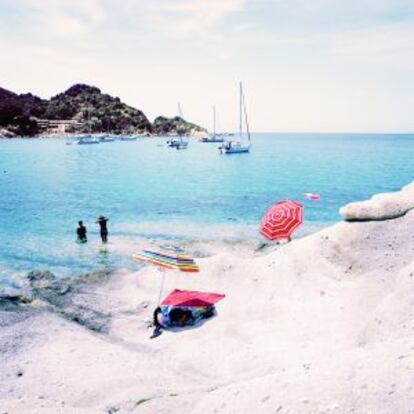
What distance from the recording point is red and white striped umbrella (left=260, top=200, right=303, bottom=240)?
18.5 metres

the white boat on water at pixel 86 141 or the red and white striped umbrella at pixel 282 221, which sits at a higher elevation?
the white boat on water at pixel 86 141

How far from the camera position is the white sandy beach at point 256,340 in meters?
8.17

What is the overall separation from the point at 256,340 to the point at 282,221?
6.08m

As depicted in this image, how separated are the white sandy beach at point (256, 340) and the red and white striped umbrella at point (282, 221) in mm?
883

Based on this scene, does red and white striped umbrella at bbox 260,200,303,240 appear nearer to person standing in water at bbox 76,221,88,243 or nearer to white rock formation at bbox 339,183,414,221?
white rock formation at bbox 339,183,414,221

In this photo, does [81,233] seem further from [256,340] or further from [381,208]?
[381,208]

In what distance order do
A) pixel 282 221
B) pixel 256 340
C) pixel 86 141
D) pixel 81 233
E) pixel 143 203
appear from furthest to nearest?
pixel 86 141, pixel 143 203, pixel 81 233, pixel 282 221, pixel 256 340

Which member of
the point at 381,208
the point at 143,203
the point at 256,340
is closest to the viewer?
the point at 256,340

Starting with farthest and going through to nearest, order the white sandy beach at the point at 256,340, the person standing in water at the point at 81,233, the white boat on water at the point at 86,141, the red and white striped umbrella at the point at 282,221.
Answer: the white boat on water at the point at 86,141
the person standing in water at the point at 81,233
the red and white striped umbrella at the point at 282,221
the white sandy beach at the point at 256,340

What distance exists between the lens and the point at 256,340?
47.0ft

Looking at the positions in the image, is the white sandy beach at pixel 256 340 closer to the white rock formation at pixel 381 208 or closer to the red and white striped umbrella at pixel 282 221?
the white rock formation at pixel 381 208

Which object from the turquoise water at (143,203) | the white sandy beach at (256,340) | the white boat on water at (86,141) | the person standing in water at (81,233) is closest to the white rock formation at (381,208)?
the white sandy beach at (256,340)

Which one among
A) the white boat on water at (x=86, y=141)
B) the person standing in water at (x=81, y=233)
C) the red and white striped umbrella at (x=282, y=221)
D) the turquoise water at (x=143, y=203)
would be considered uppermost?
the white boat on water at (x=86, y=141)

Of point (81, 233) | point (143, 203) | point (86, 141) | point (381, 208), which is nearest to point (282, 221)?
point (381, 208)
